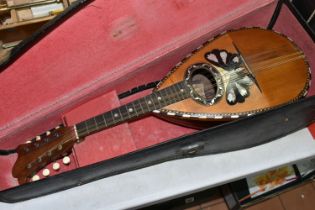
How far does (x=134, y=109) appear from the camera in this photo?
1.04m

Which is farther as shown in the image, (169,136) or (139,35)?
(169,136)

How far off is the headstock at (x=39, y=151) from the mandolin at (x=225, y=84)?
0.04ft

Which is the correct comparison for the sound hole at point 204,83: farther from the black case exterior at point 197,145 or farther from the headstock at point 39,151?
the headstock at point 39,151

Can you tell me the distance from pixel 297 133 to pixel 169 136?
1.41 feet

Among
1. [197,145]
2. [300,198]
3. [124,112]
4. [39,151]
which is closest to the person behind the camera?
[197,145]

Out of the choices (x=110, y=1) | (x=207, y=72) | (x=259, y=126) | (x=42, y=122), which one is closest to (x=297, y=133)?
(x=259, y=126)

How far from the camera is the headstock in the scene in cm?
93

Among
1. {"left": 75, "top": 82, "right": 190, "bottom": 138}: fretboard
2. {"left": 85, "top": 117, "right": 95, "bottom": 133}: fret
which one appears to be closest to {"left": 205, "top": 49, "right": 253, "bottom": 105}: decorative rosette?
{"left": 75, "top": 82, "right": 190, "bottom": 138}: fretboard

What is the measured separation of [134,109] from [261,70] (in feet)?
1.39

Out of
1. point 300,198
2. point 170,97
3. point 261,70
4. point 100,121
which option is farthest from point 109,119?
point 300,198

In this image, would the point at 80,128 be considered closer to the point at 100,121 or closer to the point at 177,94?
the point at 100,121

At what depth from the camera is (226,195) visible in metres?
1.29

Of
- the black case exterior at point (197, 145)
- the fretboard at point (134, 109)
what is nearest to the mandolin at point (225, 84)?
the fretboard at point (134, 109)

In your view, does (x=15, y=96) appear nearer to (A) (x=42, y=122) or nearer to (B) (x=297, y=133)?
(A) (x=42, y=122)
